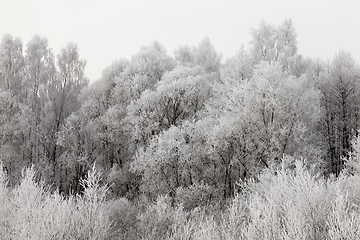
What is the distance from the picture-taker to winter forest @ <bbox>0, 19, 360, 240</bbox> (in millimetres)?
16312

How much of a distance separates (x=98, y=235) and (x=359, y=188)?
12391 mm

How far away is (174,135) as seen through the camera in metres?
23.9

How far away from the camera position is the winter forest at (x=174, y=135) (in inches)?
642

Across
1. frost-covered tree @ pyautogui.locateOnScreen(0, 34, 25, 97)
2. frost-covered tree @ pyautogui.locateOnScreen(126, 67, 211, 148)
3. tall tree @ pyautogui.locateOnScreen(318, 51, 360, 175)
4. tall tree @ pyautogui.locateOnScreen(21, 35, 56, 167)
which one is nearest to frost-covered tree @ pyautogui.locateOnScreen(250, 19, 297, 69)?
frost-covered tree @ pyautogui.locateOnScreen(126, 67, 211, 148)

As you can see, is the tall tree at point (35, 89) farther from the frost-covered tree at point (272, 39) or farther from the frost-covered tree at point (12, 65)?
the frost-covered tree at point (272, 39)

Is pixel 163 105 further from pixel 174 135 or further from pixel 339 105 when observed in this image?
pixel 339 105

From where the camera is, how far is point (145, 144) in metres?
27.5

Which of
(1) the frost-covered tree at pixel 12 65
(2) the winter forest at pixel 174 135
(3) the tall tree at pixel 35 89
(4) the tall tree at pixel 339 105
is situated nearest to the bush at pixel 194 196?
(2) the winter forest at pixel 174 135

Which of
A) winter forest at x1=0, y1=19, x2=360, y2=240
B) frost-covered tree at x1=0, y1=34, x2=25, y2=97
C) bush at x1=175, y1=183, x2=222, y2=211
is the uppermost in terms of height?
frost-covered tree at x1=0, y1=34, x2=25, y2=97

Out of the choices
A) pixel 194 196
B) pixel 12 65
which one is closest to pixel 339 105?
pixel 194 196

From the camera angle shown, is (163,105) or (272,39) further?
(272,39)

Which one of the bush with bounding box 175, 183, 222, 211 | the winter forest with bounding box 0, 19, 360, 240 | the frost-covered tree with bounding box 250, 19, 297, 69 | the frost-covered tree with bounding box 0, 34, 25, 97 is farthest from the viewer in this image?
the frost-covered tree with bounding box 0, 34, 25, 97

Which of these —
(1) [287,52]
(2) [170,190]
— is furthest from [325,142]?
(2) [170,190]

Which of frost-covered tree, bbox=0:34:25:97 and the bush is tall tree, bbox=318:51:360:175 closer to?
the bush
